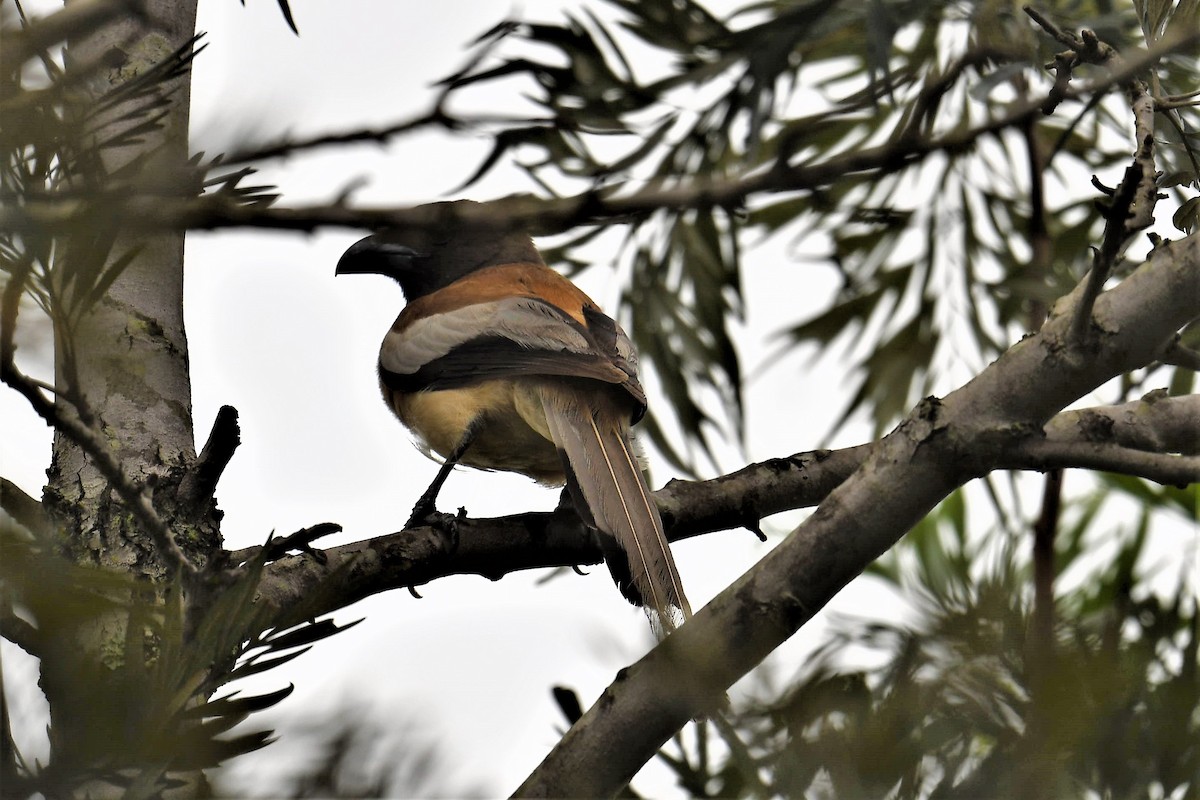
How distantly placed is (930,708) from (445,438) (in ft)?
9.42

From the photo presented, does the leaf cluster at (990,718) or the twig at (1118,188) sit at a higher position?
the twig at (1118,188)

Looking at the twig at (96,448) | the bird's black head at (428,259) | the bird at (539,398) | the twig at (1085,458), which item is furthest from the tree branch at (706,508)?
the bird's black head at (428,259)

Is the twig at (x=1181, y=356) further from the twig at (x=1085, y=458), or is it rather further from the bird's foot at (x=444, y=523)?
the bird's foot at (x=444, y=523)

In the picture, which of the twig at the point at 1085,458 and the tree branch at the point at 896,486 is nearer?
the tree branch at the point at 896,486

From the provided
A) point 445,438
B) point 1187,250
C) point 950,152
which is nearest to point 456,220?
point 950,152

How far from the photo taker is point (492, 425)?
3764 millimetres

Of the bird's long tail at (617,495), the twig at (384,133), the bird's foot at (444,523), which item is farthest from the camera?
the bird's foot at (444,523)

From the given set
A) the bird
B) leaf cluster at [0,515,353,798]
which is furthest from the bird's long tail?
leaf cluster at [0,515,353,798]

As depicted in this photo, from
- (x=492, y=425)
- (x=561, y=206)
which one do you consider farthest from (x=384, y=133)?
(x=492, y=425)

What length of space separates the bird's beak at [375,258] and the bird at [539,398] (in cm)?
43

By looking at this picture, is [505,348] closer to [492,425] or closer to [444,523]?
[492,425]

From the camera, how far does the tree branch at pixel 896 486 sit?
5.98ft

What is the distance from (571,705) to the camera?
75.5 inches

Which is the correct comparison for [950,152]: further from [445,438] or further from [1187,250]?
[445,438]
